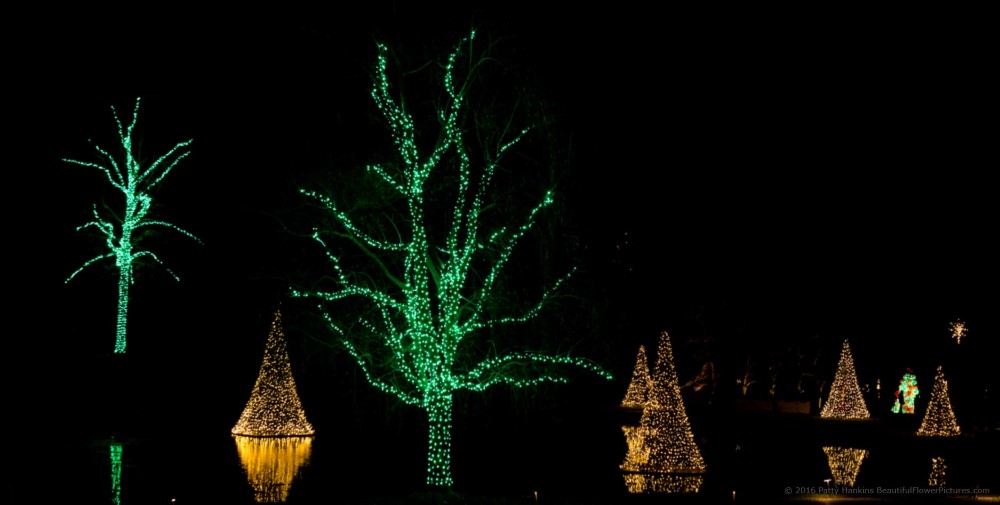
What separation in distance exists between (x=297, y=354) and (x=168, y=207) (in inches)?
276

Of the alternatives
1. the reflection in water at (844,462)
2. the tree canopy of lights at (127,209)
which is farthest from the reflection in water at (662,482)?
the tree canopy of lights at (127,209)

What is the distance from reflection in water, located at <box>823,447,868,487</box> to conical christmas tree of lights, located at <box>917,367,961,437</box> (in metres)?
4.19

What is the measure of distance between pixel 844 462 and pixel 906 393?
1689cm

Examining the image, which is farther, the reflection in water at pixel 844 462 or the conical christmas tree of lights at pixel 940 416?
the conical christmas tree of lights at pixel 940 416

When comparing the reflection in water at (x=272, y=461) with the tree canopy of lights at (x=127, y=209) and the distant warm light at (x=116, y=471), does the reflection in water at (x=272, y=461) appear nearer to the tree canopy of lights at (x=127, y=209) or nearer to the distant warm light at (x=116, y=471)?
the distant warm light at (x=116, y=471)

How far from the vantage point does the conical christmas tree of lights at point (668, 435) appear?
55.5 ft

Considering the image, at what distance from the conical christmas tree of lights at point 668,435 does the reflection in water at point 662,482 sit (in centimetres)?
20

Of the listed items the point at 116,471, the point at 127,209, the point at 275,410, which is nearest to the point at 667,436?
the point at 275,410

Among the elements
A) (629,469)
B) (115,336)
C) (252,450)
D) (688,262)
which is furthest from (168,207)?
(629,469)

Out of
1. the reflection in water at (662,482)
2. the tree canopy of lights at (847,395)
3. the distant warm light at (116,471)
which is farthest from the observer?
the tree canopy of lights at (847,395)

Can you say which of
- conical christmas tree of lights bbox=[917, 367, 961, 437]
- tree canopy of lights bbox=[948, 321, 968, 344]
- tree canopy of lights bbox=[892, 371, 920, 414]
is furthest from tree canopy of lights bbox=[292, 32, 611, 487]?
tree canopy of lights bbox=[948, 321, 968, 344]

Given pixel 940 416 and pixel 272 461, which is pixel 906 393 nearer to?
pixel 940 416

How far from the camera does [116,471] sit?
15320mm

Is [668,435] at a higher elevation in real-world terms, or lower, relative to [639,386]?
lower
